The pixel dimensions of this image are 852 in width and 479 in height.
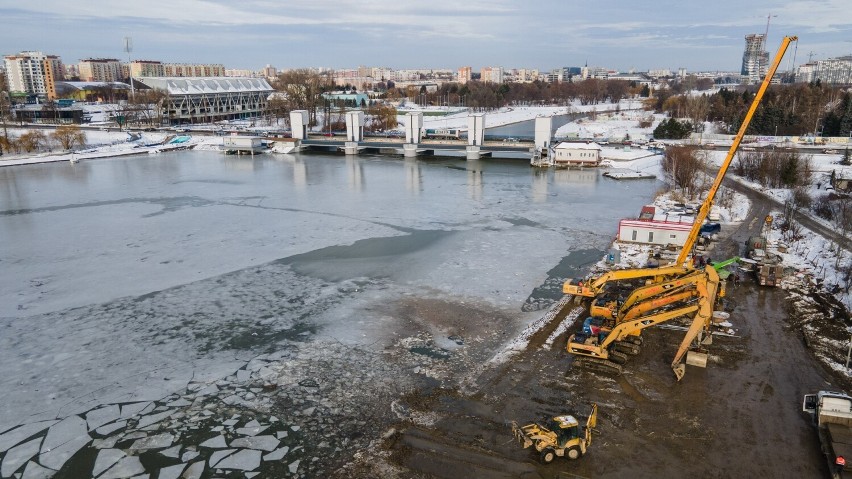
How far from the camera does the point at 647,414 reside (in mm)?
9062

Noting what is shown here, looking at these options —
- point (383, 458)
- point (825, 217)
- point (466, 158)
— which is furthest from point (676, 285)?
point (466, 158)

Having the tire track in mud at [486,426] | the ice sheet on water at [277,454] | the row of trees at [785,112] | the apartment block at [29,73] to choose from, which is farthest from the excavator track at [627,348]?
the apartment block at [29,73]

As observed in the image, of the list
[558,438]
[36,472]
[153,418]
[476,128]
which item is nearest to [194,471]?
[153,418]

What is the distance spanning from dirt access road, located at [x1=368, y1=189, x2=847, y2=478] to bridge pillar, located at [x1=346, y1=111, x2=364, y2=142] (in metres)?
35.6

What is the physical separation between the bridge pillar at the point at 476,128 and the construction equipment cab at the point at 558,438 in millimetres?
35033

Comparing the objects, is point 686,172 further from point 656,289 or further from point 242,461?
point 242,461

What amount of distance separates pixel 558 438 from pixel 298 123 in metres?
43.2

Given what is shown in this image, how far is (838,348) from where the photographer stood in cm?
1144

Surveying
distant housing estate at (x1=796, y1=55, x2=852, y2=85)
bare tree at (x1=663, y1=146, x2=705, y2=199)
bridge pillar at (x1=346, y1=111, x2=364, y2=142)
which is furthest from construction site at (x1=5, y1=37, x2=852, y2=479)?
distant housing estate at (x1=796, y1=55, x2=852, y2=85)

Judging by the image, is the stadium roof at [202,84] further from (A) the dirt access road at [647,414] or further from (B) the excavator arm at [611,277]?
(A) the dirt access road at [647,414]

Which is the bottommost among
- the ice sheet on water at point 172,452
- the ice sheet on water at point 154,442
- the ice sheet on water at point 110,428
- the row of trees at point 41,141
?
the ice sheet on water at point 172,452

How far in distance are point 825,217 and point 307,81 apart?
61573mm

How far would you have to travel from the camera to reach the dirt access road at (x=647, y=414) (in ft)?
25.8

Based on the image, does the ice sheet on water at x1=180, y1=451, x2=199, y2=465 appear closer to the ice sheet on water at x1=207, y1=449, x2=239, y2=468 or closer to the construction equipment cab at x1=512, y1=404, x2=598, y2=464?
the ice sheet on water at x1=207, y1=449, x2=239, y2=468
